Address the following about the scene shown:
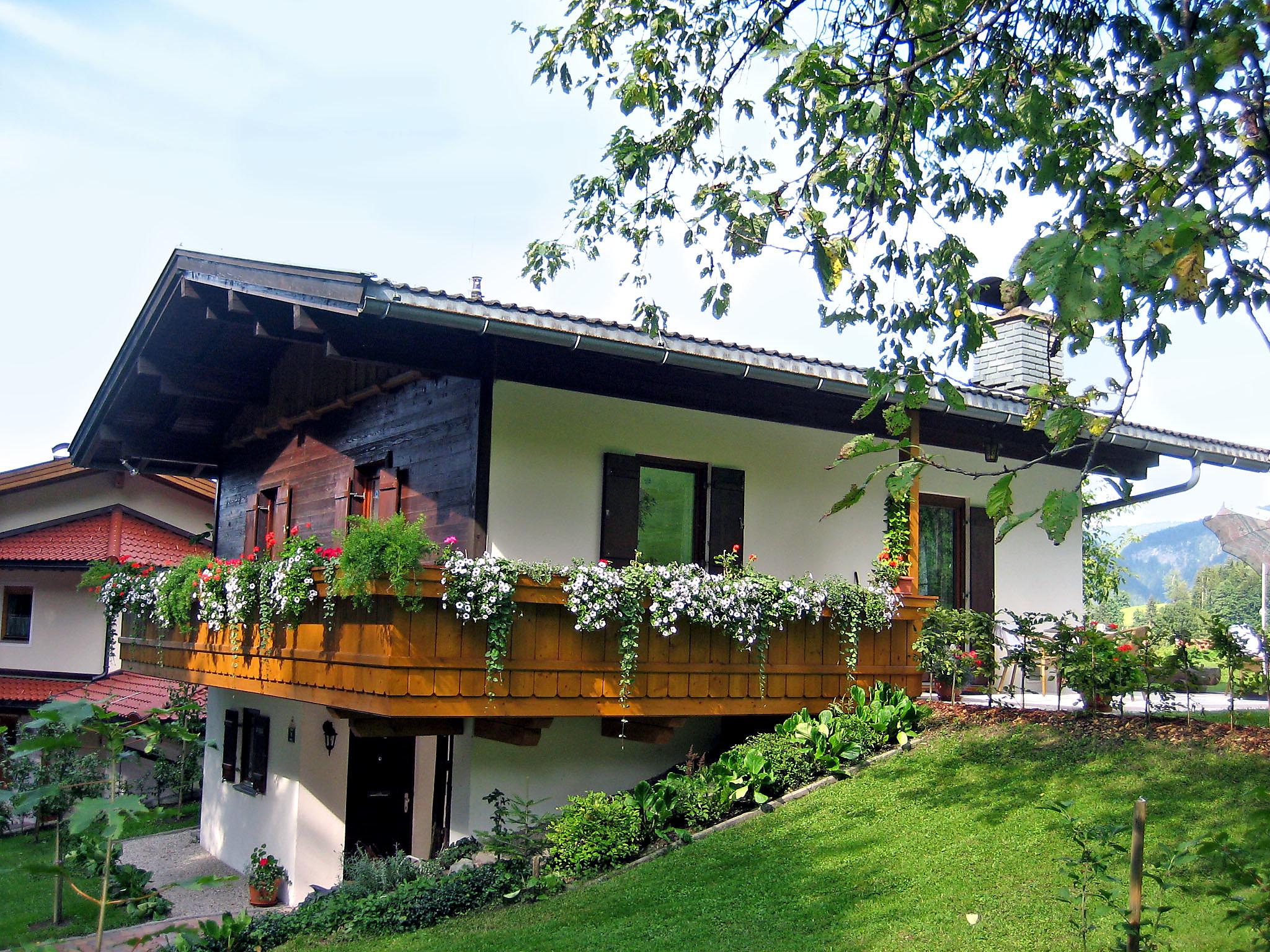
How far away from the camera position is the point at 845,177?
643 centimetres

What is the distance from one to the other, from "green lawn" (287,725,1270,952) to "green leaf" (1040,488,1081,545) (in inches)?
116

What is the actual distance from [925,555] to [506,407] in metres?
5.62

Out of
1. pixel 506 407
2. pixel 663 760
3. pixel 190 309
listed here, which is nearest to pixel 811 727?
pixel 663 760

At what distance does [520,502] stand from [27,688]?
19.2m

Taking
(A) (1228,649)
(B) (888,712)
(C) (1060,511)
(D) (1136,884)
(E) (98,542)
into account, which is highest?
(E) (98,542)

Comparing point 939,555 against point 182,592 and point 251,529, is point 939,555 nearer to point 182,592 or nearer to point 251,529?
point 182,592

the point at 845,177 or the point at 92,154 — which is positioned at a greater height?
the point at 92,154

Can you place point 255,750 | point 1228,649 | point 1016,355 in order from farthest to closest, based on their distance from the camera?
point 255,750
point 1016,355
point 1228,649

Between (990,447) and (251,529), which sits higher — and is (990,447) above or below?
above

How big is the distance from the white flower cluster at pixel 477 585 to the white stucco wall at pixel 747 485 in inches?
58.7

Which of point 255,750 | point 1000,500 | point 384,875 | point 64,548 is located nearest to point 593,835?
point 384,875

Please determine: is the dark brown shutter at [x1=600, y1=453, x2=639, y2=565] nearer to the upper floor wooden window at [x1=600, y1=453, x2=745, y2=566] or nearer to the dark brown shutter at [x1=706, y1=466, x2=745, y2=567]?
the upper floor wooden window at [x1=600, y1=453, x2=745, y2=566]

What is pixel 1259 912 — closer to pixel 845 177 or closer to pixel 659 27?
pixel 845 177

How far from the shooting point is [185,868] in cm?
1448
